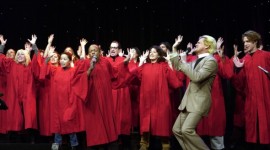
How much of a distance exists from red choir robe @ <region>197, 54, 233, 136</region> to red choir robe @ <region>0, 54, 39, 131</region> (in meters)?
3.04

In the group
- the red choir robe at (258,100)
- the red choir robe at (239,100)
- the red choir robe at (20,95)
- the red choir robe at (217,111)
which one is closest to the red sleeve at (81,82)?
the red choir robe at (20,95)

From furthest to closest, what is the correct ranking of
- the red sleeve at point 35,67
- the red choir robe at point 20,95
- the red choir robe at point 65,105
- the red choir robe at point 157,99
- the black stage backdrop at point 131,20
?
the black stage backdrop at point 131,20 → the red choir robe at point 20,95 → the red sleeve at point 35,67 → the red choir robe at point 65,105 → the red choir robe at point 157,99

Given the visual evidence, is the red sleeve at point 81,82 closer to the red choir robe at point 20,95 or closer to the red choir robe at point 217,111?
the red choir robe at point 20,95

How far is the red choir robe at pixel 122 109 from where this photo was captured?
6.95m

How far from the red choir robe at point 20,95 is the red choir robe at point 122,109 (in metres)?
1.49

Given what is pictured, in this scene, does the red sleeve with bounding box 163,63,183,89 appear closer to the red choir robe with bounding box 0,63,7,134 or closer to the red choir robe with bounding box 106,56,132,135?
the red choir robe with bounding box 106,56,132,135

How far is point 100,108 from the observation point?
20.1 feet

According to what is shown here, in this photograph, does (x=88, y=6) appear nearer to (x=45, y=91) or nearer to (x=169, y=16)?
(x=169, y=16)

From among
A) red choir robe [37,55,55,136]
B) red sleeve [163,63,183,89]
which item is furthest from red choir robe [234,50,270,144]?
red choir robe [37,55,55,136]

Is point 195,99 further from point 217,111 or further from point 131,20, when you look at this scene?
point 131,20

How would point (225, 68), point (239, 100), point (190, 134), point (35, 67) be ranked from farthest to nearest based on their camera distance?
point (35, 67) → point (239, 100) → point (225, 68) → point (190, 134)

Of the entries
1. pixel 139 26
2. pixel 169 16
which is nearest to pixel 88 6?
pixel 139 26

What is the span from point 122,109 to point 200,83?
7.89 ft

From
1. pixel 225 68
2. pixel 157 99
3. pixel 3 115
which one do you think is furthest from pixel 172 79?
pixel 3 115
